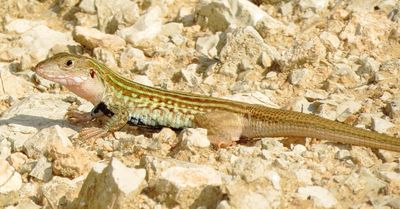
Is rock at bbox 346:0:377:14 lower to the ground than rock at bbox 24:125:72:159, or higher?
higher

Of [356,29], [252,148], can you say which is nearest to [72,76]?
[252,148]

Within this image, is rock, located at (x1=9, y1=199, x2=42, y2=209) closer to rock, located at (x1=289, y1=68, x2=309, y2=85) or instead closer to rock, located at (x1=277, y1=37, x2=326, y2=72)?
rock, located at (x1=289, y1=68, x2=309, y2=85)

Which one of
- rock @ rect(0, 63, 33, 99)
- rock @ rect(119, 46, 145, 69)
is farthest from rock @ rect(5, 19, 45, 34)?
rock @ rect(119, 46, 145, 69)

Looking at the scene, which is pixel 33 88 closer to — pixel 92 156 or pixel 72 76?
pixel 72 76

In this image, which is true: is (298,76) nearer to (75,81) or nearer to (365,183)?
(75,81)

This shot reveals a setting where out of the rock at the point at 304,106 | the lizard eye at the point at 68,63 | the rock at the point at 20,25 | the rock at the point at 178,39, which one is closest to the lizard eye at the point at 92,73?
the lizard eye at the point at 68,63
